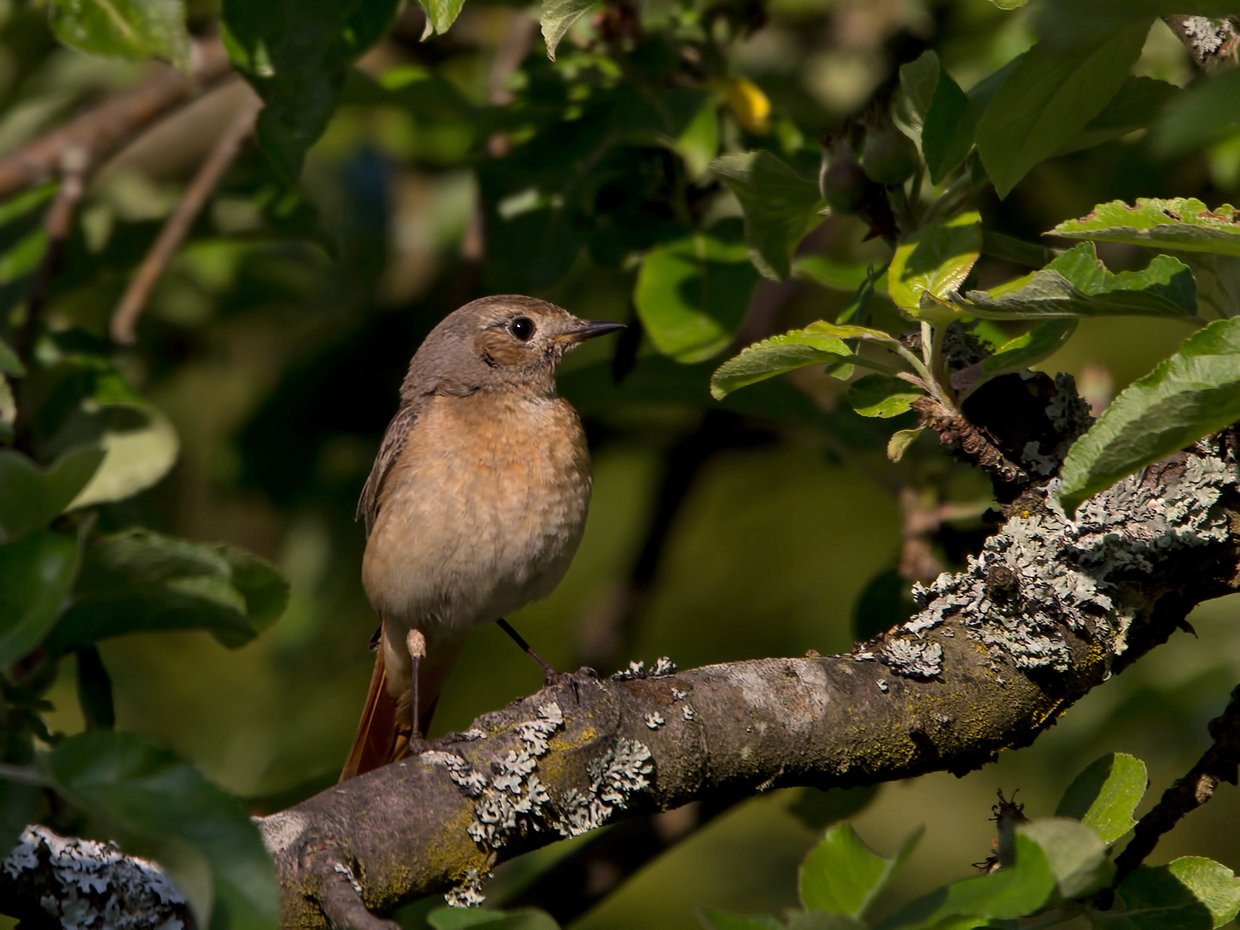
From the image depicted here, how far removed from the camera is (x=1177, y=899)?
2162 mm

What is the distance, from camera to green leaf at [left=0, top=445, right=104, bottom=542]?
208cm

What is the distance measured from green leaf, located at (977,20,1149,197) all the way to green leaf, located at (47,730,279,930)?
1683 millimetres

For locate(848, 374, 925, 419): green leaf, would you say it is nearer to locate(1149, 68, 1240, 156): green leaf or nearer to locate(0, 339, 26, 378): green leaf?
locate(1149, 68, 1240, 156): green leaf

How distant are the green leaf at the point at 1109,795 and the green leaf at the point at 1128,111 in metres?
1.18

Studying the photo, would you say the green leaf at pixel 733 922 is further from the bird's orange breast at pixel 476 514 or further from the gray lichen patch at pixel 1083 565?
the bird's orange breast at pixel 476 514

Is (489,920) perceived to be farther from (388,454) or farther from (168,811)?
(388,454)

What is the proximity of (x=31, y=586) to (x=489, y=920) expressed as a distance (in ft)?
3.00

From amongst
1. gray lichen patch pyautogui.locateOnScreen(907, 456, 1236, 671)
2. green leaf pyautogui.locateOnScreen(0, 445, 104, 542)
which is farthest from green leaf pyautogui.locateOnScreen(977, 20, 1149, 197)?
green leaf pyautogui.locateOnScreen(0, 445, 104, 542)

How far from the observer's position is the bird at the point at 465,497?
4172 millimetres

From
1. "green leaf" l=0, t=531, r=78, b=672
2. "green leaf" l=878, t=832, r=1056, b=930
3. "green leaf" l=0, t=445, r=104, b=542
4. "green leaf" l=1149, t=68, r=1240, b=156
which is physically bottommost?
"green leaf" l=878, t=832, r=1056, b=930

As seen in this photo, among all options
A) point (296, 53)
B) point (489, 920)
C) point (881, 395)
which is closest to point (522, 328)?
point (296, 53)

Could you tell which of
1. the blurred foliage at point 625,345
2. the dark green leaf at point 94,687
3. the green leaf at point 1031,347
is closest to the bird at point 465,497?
the blurred foliage at point 625,345

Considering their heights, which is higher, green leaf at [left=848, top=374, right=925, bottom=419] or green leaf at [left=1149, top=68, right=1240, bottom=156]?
green leaf at [left=1149, top=68, right=1240, bottom=156]

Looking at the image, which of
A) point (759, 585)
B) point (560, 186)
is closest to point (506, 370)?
point (560, 186)
